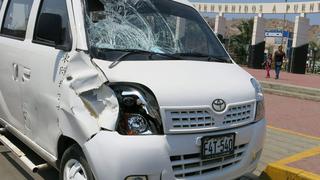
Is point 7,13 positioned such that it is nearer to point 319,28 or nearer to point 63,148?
point 63,148

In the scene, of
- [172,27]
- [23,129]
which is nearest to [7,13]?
[23,129]

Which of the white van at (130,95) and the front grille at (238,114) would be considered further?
the front grille at (238,114)

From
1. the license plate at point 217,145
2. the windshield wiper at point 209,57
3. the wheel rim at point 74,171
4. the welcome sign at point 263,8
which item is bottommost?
the wheel rim at point 74,171

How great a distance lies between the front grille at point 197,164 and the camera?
3.54 meters

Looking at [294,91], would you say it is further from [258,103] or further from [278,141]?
[258,103]

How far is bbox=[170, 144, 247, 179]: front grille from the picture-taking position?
11.6 feet

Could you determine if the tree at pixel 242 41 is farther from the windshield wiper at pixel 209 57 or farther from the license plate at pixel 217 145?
the license plate at pixel 217 145

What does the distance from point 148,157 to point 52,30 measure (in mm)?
1642

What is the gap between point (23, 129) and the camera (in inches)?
194

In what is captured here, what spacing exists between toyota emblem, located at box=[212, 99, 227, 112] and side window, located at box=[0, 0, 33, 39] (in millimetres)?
2382

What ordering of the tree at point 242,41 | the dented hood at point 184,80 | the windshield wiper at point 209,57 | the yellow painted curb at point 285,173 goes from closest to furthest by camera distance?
the dented hood at point 184,80, the windshield wiper at point 209,57, the yellow painted curb at point 285,173, the tree at point 242,41

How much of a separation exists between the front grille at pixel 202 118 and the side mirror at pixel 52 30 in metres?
1.18

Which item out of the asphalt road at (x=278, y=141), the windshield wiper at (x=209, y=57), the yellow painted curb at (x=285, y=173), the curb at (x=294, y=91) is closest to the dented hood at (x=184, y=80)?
the windshield wiper at (x=209, y=57)

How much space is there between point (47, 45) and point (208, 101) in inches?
67.6
